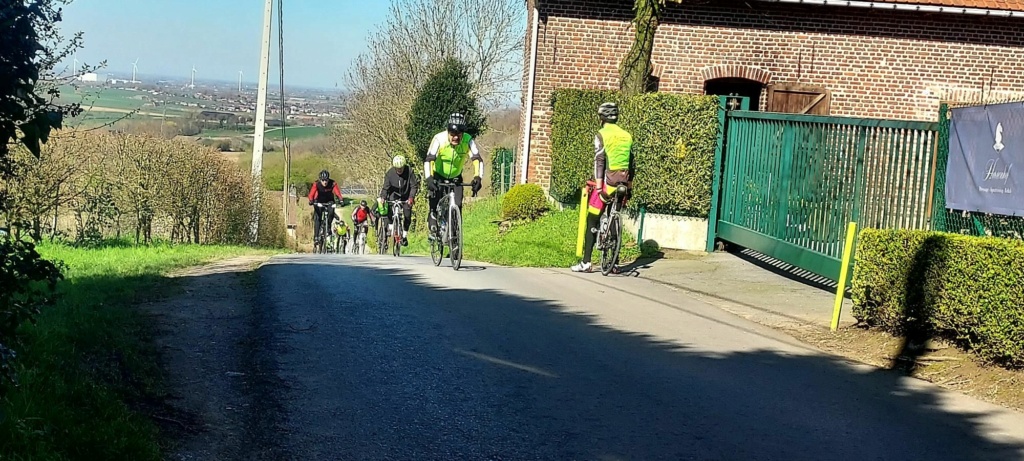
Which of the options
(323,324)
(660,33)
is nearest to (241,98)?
(660,33)

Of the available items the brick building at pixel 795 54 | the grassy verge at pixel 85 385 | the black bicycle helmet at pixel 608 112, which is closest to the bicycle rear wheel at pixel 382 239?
the brick building at pixel 795 54

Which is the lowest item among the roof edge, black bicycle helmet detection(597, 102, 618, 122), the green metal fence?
the green metal fence

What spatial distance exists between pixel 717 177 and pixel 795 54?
26.3 ft

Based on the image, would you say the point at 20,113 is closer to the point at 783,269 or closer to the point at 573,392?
the point at 573,392

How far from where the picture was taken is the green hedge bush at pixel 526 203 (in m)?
21.1

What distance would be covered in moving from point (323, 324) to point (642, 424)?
3.26 metres

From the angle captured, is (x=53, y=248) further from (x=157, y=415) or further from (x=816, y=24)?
(x=816, y=24)

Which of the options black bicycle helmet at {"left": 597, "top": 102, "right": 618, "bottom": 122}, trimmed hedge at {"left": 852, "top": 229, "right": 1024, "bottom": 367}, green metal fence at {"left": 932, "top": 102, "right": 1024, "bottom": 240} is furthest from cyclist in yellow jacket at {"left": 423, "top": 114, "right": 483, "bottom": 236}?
trimmed hedge at {"left": 852, "top": 229, "right": 1024, "bottom": 367}

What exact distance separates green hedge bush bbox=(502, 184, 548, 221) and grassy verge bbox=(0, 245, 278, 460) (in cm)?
1211

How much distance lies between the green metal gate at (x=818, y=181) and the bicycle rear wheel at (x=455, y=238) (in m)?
3.74

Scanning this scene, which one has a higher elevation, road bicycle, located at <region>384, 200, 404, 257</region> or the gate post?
the gate post

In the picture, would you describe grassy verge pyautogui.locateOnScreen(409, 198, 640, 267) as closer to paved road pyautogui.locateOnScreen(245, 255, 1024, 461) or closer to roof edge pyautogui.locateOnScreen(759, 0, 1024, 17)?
paved road pyautogui.locateOnScreen(245, 255, 1024, 461)

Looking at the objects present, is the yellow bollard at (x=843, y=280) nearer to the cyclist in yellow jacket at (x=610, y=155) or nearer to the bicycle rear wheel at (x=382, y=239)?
the cyclist in yellow jacket at (x=610, y=155)

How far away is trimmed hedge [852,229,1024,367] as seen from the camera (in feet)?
23.2
